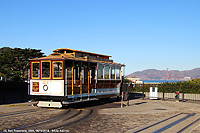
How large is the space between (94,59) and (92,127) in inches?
387

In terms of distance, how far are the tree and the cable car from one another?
29238 millimetres

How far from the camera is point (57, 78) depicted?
1686 centimetres

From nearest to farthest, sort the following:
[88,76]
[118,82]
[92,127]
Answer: [92,127] < [88,76] < [118,82]

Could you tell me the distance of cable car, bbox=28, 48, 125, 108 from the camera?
660 inches

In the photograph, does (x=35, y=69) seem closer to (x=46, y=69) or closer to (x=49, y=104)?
(x=46, y=69)

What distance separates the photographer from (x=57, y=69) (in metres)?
17.0

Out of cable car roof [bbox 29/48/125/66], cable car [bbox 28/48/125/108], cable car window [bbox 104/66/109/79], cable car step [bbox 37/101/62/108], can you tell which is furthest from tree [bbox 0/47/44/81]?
cable car step [bbox 37/101/62/108]

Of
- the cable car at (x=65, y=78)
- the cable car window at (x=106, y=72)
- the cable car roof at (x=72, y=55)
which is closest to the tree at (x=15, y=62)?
the cable car window at (x=106, y=72)

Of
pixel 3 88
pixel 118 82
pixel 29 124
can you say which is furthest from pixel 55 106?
pixel 3 88

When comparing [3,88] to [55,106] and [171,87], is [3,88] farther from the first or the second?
[171,87]

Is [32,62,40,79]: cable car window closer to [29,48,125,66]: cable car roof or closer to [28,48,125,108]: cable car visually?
[28,48,125,108]: cable car

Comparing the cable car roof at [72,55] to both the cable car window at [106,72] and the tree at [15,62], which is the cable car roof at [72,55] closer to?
the cable car window at [106,72]

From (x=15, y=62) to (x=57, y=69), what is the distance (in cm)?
3421

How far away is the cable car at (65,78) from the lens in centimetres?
1677
